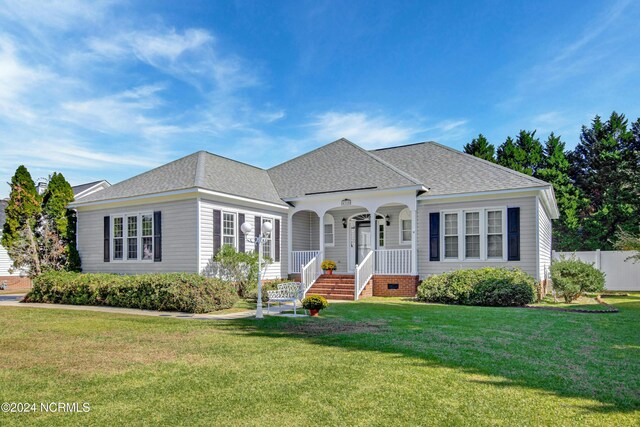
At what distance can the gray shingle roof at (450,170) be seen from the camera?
641 inches

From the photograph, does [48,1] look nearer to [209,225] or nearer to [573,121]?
[209,225]

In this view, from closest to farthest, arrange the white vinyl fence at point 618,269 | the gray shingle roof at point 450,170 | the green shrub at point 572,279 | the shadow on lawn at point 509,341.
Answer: the shadow on lawn at point 509,341 → the green shrub at point 572,279 → the gray shingle roof at point 450,170 → the white vinyl fence at point 618,269

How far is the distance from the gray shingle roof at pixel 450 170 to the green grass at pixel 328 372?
7067mm

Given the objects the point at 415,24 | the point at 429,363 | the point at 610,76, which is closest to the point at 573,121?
the point at 610,76

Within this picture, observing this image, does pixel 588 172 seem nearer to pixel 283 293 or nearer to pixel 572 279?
pixel 572 279

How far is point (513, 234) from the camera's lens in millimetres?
15781

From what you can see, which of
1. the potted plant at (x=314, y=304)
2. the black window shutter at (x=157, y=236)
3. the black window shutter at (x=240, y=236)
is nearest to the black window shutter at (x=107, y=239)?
the black window shutter at (x=157, y=236)

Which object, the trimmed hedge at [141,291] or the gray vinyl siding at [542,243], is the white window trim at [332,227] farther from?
the gray vinyl siding at [542,243]

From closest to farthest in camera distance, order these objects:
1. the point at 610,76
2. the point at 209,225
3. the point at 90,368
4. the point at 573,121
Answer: the point at 90,368
the point at 209,225
the point at 610,76
the point at 573,121

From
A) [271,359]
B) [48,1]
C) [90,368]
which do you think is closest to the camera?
[90,368]

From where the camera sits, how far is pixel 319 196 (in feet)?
61.2

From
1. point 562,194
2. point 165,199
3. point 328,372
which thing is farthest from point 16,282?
point 562,194

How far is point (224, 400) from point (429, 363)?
9.84ft

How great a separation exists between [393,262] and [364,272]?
132 centimetres
